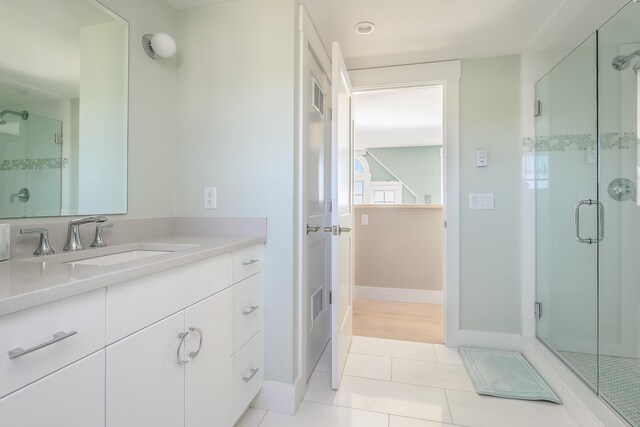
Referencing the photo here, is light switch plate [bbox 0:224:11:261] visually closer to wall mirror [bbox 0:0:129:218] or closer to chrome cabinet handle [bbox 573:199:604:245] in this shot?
wall mirror [bbox 0:0:129:218]

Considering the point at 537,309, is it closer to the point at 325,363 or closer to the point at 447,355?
the point at 447,355

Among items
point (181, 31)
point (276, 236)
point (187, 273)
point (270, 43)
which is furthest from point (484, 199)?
point (181, 31)

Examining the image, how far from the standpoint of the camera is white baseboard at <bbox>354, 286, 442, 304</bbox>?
3.42 meters

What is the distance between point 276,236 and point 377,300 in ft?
7.61

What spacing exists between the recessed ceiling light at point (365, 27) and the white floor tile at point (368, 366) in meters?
2.17

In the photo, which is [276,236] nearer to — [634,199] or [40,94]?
[40,94]

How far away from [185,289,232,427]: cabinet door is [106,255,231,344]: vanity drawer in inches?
2.1

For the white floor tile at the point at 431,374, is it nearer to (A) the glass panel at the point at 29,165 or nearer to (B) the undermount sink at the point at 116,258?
(B) the undermount sink at the point at 116,258

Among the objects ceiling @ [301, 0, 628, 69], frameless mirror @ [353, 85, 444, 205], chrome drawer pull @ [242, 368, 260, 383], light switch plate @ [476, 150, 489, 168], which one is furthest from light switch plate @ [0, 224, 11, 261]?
frameless mirror @ [353, 85, 444, 205]

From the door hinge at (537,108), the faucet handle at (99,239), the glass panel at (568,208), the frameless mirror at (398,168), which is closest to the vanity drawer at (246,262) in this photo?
the faucet handle at (99,239)

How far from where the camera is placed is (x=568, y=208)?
197cm

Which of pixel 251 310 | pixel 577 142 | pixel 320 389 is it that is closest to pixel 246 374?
pixel 251 310

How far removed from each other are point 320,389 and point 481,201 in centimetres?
173

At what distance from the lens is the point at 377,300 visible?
3.51 metres
